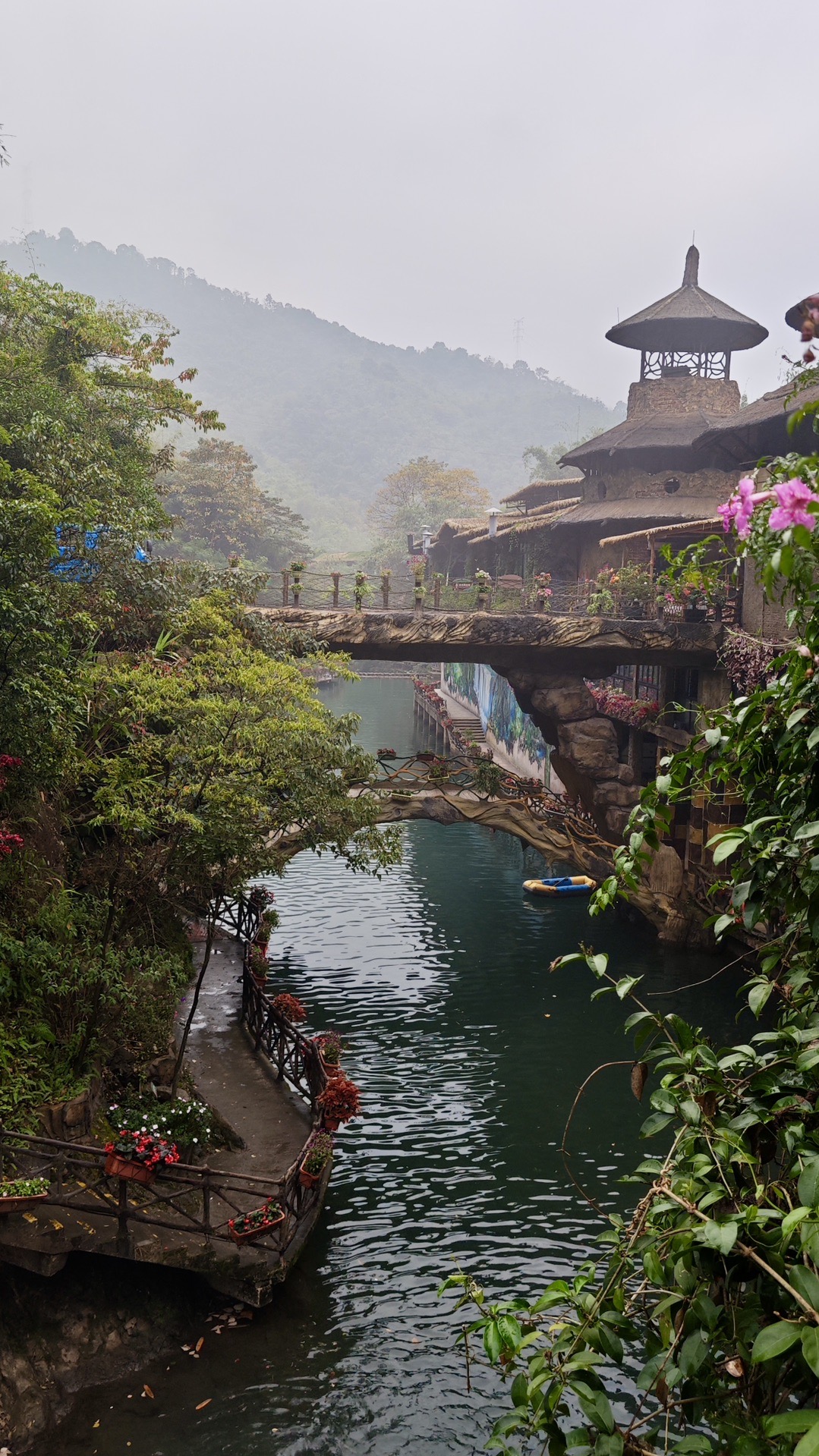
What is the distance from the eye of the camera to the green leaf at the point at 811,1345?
282 centimetres

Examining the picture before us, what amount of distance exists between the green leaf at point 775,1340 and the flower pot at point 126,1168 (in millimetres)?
9770

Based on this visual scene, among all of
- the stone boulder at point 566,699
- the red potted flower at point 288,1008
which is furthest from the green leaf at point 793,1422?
the stone boulder at point 566,699

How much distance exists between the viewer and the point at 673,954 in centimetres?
2528

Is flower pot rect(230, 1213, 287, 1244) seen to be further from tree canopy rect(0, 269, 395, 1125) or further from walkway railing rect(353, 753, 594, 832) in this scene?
walkway railing rect(353, 753, 594, 832)

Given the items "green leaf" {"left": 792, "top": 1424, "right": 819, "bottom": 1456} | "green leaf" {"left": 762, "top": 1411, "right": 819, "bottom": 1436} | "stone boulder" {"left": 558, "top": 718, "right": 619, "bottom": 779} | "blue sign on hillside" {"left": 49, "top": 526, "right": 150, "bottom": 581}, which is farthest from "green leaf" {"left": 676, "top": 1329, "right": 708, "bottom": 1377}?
"stone boulder" {"left": 558, "top": 718, "right": 619, "bottom": 779}

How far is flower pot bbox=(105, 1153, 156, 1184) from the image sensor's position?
11.4 m

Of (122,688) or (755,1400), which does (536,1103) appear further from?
(755,1400)

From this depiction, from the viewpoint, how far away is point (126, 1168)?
1140 cm

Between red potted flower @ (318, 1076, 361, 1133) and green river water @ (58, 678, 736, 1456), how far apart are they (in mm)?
1557

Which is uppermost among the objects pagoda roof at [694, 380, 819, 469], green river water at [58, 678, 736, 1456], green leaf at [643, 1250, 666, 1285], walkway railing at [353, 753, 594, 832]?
pagoda roof at [694, 380, 819, 469]

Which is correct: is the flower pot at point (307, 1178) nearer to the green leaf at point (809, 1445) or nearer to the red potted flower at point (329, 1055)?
the red potted flower at point (329, 1055)

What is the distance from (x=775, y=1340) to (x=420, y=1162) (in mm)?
13817

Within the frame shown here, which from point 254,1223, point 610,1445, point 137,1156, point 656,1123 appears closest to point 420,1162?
point 254,1223

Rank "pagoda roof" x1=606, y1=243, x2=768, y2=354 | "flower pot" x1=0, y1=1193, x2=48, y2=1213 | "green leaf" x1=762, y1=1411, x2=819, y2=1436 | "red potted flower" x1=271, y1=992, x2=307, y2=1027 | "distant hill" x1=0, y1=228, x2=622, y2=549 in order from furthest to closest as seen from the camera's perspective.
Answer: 1. "distant hill" x1=0, y1=228, x2=622, y2=549
2. "pagoda roof" x1=606, y1=243, x2=768, y2=354
3. "red potted flower" x1=271, y1=992, x2=307, y2=1027
4. "flower pot" x1=0, y1=1193, x2=48, y2=1213
5. "green leaf" x1=762, y1=1411, x2=819, y2=1436
